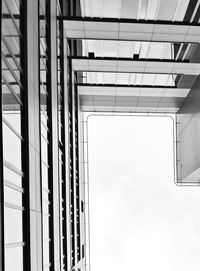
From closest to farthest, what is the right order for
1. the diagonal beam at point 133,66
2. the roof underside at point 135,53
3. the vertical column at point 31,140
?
the vertical column at point 31,140 → the roof underside at point 135,53 → the diagonal beam at point 133,66

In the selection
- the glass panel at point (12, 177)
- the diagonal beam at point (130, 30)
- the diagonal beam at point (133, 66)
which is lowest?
the glass panel at point (12, 177)

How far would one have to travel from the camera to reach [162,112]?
1448 inches

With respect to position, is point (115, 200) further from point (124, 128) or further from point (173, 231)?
point (124, 128)

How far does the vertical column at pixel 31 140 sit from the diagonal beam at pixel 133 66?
12.5 m

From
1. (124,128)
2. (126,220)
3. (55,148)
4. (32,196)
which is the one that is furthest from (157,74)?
(126,220)

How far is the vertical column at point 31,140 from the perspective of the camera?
1252 centimetres

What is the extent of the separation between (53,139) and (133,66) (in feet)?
35.4

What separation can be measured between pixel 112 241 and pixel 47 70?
191 feet

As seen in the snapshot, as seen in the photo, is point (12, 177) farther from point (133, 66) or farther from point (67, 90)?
point (133, 66)

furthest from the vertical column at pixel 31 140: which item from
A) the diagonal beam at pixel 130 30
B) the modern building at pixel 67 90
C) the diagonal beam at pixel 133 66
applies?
the diagonal beam at pixel 133 66

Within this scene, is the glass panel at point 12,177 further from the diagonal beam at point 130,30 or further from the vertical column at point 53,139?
the diagonal beam at point 130,30

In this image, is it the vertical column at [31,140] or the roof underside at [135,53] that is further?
the roof underside at [135,53]

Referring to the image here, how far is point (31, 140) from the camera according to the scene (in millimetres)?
13180

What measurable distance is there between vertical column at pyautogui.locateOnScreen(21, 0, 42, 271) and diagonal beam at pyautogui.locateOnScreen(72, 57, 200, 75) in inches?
492
